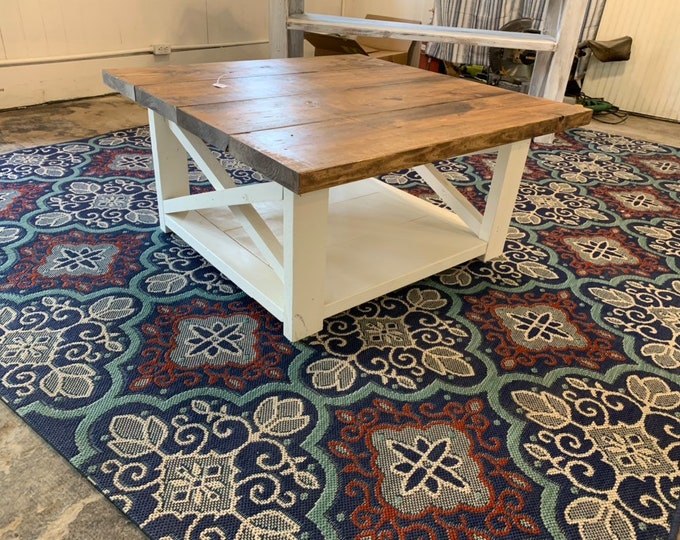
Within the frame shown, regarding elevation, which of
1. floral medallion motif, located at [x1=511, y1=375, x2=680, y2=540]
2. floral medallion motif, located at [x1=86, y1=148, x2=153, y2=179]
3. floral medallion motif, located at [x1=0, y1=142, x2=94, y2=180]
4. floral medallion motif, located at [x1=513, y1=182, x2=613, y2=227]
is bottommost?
floral medallion motif, located at [x1=86, y1=148, x2=153, y2=179]

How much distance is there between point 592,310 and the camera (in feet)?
5.46

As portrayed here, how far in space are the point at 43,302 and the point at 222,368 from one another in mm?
608

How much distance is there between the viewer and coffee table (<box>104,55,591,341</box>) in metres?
1.25

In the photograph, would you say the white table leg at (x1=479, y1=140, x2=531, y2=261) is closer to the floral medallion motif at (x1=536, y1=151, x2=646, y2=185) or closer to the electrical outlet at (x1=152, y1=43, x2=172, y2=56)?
the floral medallion motif at (x1=536, y1=151, x2=646, y2=185)

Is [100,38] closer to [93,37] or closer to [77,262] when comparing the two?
[93,37]

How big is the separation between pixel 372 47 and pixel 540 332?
324cm

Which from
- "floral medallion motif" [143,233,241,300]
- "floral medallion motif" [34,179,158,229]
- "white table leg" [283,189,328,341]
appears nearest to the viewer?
"white table leg" [283,189,328,341]

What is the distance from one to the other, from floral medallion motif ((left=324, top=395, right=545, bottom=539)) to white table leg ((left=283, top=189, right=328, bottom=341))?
11.4 inches

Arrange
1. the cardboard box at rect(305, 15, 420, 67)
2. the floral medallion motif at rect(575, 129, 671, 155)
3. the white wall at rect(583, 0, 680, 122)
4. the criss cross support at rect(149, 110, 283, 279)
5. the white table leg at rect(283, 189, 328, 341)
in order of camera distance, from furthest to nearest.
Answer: the white wall at rect(583, 0, 680, 122)
the cardboard box at rect(305, 15, 420, 67)
the floral medallion motif at rect(575, 129, 671, 155)
the criss cross support at rect(149, 110, 283, 279)
the white table leg at rect(283, 189, 328, 341)

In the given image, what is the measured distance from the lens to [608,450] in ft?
3.85

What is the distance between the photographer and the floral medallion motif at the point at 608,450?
3.38 ft

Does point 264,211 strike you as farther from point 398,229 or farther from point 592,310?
point 592,310

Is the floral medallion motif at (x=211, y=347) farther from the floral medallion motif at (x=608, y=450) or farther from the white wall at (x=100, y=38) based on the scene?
the white wall at (x=100, y=38)

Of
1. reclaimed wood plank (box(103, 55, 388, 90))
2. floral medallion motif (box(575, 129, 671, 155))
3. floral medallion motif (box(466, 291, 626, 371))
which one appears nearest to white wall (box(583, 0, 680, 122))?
floral medallion motif (box(575, 129, 671, 155))
